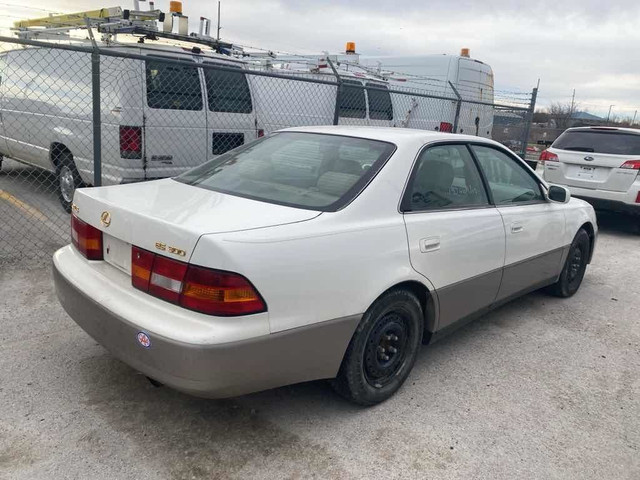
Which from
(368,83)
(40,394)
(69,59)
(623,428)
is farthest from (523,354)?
(368,83)

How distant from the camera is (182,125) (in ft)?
19.0

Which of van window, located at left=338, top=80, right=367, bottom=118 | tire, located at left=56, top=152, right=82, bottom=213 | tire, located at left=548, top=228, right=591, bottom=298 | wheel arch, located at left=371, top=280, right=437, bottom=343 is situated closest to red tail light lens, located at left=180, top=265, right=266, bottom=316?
wheel arch, located at left=371, top=280, right=437, bottom=343

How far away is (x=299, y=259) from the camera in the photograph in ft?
7.44

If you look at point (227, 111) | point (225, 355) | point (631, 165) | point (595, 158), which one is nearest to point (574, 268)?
point (631, 165)

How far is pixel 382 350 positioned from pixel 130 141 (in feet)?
12.4

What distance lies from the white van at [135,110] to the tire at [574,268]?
3.09 m

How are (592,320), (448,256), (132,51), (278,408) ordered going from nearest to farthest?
(278,408) → (448,256) → (592,320) → (132,51)

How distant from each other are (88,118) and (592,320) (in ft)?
17.8

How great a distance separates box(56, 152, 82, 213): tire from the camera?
19.9 feet

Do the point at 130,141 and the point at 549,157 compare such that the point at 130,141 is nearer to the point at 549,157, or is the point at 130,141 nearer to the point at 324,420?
the point at 324,420

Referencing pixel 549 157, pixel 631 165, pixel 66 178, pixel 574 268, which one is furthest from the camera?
pixel 549 157

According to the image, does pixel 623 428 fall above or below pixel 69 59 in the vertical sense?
below

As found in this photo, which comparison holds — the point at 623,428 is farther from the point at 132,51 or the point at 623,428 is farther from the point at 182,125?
the point at 132,51

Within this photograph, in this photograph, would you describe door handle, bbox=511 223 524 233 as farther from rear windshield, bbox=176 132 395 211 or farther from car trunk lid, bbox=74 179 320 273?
car trunk lid, bbox=74 179 320 273
